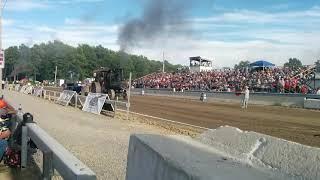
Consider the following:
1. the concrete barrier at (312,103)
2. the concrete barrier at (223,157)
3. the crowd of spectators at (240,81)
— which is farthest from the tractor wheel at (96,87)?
the concrete barrier at (223,157)

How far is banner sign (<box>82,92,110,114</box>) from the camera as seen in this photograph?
24391mm

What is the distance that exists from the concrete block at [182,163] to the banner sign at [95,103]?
751 inches

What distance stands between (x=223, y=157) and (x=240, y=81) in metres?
47.6

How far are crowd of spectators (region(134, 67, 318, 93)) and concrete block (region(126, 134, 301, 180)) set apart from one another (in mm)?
34029

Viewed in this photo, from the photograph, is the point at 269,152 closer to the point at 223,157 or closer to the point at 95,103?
the point at 223,157

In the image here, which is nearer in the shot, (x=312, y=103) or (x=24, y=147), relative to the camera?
(x=24, y=147)

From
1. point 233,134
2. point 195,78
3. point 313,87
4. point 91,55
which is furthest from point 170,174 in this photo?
point 91,55

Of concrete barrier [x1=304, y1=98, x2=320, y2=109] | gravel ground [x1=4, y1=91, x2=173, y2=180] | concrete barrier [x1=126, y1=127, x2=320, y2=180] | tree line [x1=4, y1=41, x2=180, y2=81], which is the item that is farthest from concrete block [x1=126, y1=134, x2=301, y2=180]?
tree line [x1=4, y1=41, x2=180, y2=81]

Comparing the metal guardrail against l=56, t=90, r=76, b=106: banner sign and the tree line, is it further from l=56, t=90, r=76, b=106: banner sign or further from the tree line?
the tree line

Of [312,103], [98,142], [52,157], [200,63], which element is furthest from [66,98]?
[200,63]

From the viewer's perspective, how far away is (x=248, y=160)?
150 inches

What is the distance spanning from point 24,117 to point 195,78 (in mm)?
Result: 57458

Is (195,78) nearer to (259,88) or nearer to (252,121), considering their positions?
(259,88)

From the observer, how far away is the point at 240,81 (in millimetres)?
51000
